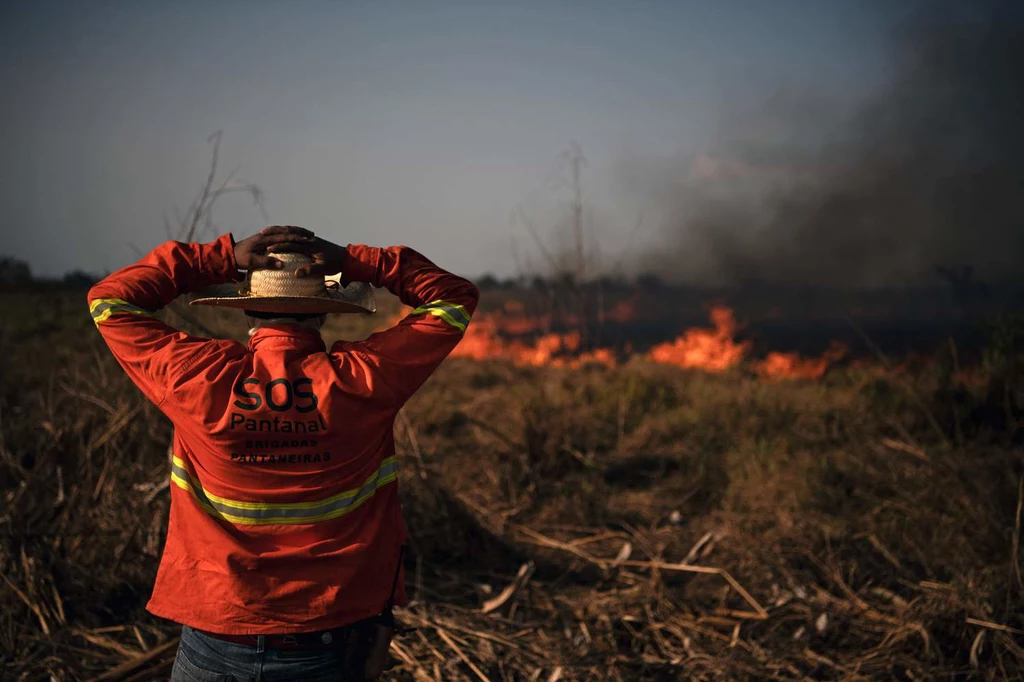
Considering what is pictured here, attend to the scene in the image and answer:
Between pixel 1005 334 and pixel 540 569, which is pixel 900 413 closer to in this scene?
pixel 1005 334

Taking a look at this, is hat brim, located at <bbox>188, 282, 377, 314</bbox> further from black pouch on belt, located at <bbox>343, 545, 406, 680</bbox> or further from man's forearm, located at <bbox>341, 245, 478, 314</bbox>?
black pouch on belt, located at <bbox>343, 545, 406, 680</bbox>

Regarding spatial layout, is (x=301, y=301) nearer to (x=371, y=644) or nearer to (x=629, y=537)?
(x=371, y=644)

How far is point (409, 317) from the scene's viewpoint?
8.27ft

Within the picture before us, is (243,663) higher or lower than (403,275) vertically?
lower

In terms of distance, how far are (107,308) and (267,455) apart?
69cm

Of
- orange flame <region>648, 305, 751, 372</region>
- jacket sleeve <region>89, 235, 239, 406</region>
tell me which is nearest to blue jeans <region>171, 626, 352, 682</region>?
jacket sleeve <region>89, 235, 239, 406</region>

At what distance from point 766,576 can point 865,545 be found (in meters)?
1.00

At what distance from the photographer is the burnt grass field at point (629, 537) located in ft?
14.9

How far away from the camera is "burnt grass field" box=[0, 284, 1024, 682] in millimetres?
4531

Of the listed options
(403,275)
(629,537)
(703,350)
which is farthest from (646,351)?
(403,275)

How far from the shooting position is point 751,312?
19453 millimetres

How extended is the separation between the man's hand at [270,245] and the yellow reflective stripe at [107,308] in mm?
361

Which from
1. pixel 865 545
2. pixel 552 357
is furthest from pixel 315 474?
pixel 552 357

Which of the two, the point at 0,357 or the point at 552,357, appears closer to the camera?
the point at 0,357
